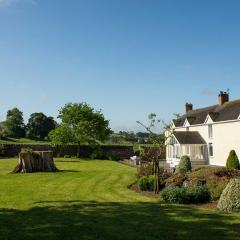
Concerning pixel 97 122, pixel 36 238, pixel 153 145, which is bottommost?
pixel 36 238

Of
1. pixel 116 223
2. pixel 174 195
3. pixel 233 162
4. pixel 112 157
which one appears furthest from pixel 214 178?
pixel 112 157

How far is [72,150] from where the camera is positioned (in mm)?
72312

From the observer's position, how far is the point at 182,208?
1684 centimetres

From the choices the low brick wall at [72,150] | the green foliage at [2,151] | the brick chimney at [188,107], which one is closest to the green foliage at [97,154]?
the low brick wall at [72,150]

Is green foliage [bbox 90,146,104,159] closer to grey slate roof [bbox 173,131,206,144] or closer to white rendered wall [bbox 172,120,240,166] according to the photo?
grey slate roof [bbox 173,131,206,144]

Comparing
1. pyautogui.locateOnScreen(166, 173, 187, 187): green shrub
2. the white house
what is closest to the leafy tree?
the white house

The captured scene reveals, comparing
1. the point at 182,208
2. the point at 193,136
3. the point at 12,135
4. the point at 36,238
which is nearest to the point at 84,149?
the point at 193,136

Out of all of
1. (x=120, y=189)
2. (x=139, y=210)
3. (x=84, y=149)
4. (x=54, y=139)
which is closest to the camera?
(x=139, y=210)

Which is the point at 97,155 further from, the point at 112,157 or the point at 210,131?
the point at 210,131

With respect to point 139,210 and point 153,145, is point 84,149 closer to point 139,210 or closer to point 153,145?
point 153,145

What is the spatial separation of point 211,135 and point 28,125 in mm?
74661

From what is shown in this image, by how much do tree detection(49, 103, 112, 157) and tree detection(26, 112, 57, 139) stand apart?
44.9 m

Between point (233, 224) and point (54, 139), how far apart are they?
189ft

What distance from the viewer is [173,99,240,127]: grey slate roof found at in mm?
48847
